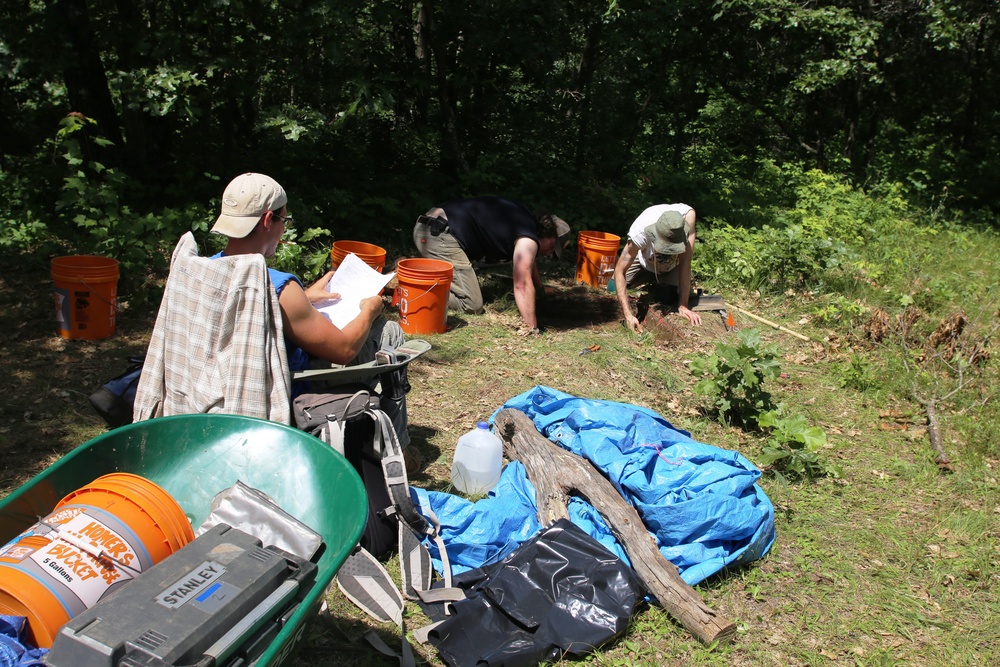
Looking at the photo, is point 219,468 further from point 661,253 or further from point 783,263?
point 783,263

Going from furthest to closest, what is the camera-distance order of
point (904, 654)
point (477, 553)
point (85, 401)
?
point (85, 401) < point (477, 553) < point (904, 654)

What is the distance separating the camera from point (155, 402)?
2.81 m

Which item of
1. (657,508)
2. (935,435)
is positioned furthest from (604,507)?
(935,435)

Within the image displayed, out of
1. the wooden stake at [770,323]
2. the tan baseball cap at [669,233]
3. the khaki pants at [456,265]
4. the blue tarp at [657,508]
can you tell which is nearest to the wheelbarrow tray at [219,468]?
the blue tarp at [657,508]

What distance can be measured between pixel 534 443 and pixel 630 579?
3.26 feet

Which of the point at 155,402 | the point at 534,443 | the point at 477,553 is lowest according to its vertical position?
the point at 477,553

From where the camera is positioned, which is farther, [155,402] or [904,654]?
[904,654]

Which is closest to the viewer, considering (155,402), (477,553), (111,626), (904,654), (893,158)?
(111,626)

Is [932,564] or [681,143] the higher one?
[681,143]

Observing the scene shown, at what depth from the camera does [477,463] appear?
→ 3748 millimetres

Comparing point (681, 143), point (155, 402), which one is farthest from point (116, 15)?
point (681, 143)

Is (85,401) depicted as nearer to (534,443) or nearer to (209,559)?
(534,443)

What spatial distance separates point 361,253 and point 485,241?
1.05m

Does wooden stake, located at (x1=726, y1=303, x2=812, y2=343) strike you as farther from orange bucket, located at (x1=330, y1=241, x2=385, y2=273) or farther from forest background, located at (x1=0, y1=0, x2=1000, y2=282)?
orange bucket, located at (x1=330, y1=241, x2=385, y2=273)
